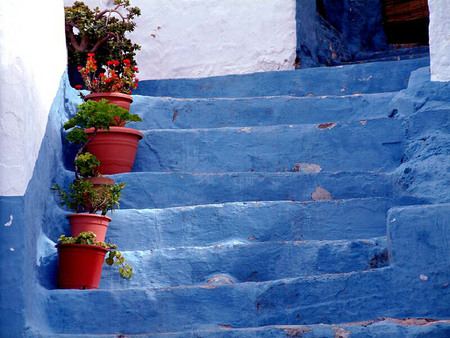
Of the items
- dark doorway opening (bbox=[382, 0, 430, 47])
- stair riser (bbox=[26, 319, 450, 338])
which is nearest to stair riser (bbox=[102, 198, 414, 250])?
stair riser (bbox=[26, 319, 450, 338])

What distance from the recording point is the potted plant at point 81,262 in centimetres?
409

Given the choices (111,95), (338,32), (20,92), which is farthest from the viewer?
(338,32)

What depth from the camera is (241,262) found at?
163 inches

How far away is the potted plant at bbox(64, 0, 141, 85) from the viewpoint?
6520 mm

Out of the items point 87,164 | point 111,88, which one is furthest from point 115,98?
point 87,164

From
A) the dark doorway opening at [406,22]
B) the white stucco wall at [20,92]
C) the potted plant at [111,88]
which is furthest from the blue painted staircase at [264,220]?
the dark doorway opening at [406,22]

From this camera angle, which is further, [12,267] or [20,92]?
[20,92]

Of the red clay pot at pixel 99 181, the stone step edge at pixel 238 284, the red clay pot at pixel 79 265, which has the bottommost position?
the stone step edge at pixel 238 284

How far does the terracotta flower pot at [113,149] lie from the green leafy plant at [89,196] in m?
0.39

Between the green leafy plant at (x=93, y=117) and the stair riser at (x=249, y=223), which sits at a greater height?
the green leafy plant at (x=93, y=117)

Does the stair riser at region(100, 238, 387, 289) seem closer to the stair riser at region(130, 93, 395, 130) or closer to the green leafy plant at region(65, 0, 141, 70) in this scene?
the stair riser at region(130, 93, 395, 130)

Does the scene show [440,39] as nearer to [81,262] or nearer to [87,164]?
[87,164]

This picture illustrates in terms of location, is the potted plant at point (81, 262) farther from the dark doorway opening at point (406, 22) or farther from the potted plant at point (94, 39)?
the dark doorway opening at point (406, 22)

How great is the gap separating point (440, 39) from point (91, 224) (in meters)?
2.32
